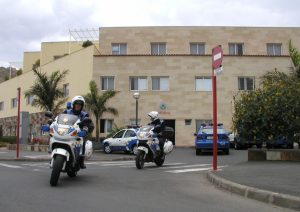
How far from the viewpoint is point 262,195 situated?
799cm

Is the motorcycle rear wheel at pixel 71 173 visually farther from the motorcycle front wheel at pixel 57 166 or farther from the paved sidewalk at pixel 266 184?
the paved sidewalk at pixel 266 184

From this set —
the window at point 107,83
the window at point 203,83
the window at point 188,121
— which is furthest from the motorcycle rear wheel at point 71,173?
the window at point 203,83

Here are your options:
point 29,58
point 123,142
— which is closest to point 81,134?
point 123,142

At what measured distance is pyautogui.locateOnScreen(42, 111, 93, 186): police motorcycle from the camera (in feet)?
29.6

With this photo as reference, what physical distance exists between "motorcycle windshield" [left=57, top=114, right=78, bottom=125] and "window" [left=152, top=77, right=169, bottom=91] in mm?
26742

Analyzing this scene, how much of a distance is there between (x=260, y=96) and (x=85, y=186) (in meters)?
8.69

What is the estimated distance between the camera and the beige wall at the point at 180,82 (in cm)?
3578

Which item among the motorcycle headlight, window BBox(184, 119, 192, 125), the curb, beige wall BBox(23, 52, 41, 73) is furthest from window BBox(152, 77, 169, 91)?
the motorcycle headlight

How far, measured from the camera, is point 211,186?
10031mm

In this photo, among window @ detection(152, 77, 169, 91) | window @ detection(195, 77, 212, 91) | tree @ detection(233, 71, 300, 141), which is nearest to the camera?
tree @ detection(233, 71, 300, 141)

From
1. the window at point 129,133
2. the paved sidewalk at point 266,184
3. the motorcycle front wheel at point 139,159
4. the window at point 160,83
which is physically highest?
the window at point 160,83

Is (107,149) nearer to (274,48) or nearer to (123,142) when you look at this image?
(123,142)

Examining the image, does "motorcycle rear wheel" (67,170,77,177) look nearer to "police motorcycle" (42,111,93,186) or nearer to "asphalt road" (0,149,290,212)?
"asphalt road" (0,149,290,212)

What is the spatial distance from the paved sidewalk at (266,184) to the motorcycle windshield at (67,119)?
11.1 feet
